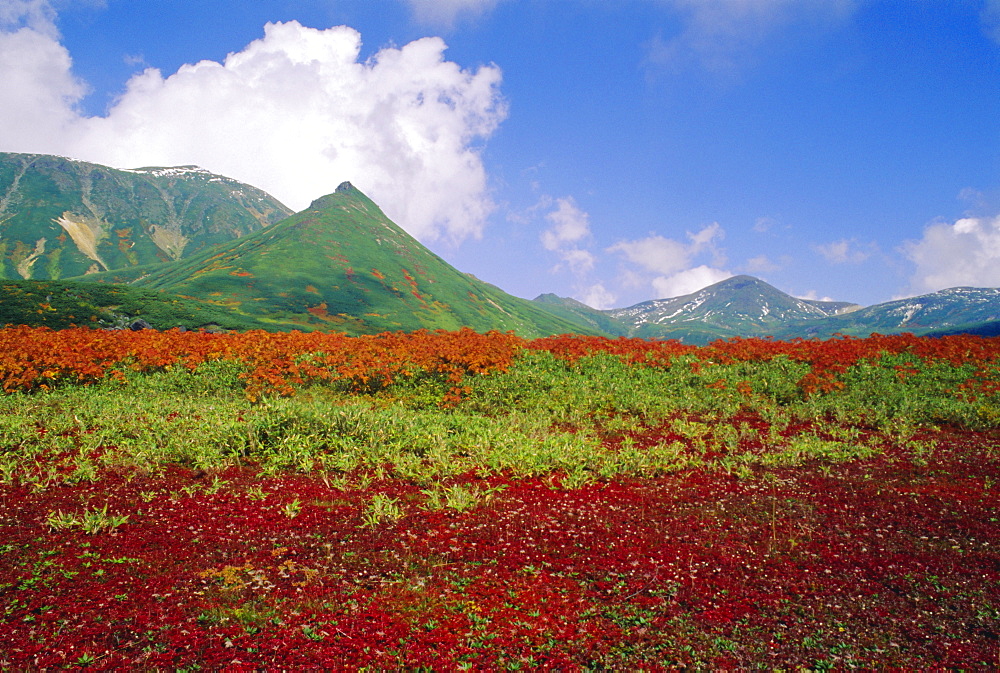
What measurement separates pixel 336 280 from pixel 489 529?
107m

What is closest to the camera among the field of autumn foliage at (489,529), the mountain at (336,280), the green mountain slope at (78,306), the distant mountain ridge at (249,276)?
the field of autumn foliage at (489,529)

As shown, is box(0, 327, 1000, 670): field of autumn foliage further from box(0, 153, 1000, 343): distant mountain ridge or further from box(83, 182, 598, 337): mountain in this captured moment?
box(83, 182, 598, 337): mountain

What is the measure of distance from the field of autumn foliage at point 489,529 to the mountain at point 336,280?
6598 cm

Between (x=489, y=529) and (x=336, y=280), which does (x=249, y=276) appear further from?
(x=489, y=529)

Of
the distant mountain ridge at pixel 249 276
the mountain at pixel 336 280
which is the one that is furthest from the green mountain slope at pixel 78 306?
the mountain at pixel 336 280

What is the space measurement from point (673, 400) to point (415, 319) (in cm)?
8955

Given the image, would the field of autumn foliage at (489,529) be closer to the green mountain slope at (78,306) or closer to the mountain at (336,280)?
the green mountain slope at (78,306)

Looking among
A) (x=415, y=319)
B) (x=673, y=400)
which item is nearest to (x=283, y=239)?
(x=415, y=319)

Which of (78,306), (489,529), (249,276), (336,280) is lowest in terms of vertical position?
(489,529)

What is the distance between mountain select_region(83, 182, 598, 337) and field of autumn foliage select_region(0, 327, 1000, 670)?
216 ft

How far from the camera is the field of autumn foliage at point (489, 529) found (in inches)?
173

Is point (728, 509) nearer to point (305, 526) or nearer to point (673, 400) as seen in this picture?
point (305, 526)

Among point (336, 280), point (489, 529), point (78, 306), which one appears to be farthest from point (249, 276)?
point (489, 529)

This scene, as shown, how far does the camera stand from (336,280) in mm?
106875
